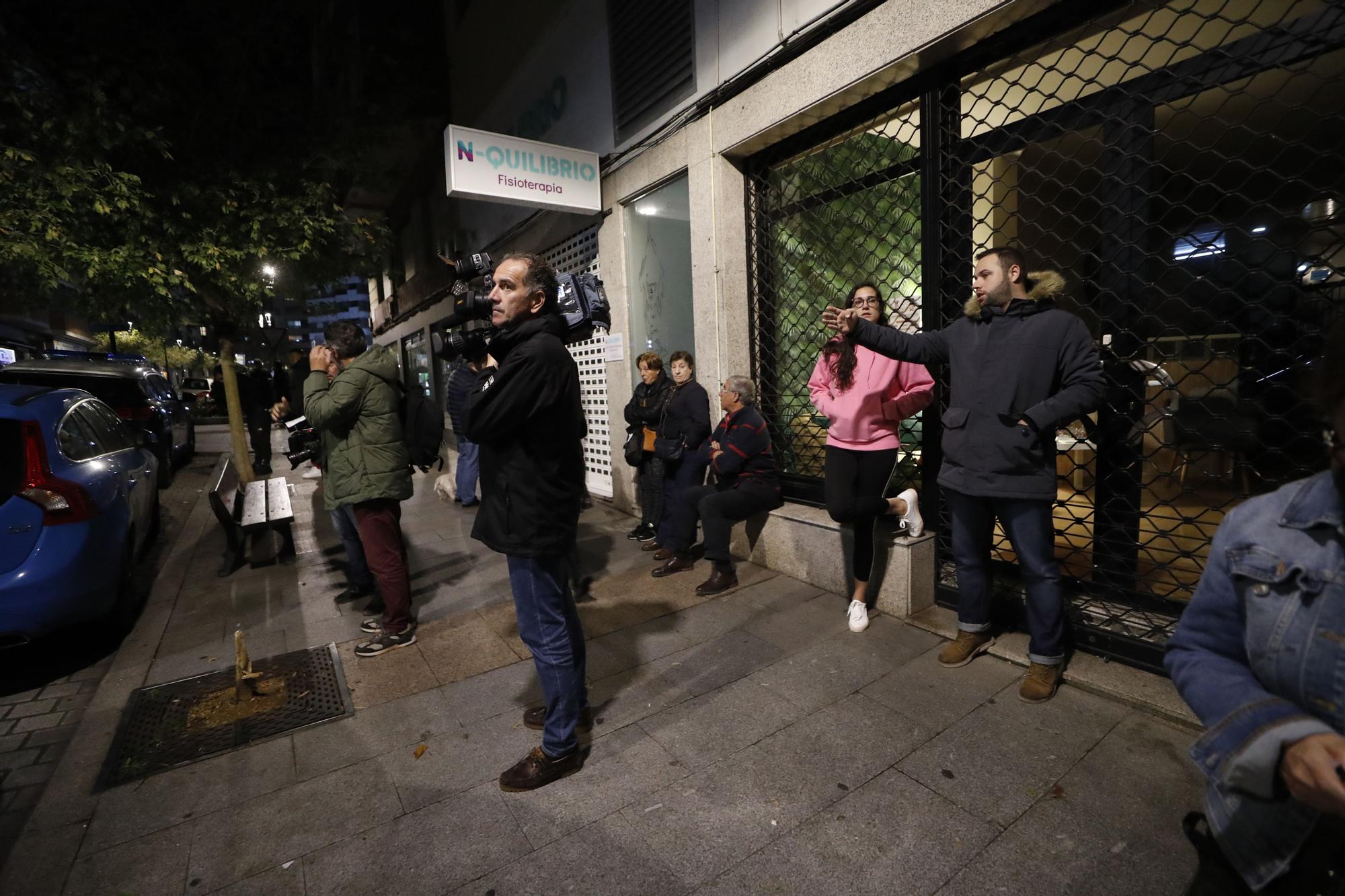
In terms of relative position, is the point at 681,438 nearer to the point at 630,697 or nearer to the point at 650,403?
the point at 650,403

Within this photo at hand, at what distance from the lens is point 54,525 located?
3.65 m

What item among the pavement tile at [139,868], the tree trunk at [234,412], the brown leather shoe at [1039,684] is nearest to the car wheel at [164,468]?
the tree trunk at [234,412]

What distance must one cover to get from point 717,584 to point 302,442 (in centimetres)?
332

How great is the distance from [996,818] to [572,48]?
28.6 feet

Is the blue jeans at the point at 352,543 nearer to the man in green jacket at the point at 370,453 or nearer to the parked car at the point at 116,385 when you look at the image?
the man in green jacket at the point at 370,453

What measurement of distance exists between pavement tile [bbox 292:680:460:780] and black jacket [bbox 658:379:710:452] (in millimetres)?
2731

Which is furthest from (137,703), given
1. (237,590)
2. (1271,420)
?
(1271,420)

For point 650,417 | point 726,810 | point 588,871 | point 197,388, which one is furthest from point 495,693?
point 197,388

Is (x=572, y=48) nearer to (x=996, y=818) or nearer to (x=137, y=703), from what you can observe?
(x=137, y=703)

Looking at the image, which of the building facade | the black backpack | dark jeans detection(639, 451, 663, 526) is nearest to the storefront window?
the building facade

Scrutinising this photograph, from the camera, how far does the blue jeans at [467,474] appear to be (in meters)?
7.68

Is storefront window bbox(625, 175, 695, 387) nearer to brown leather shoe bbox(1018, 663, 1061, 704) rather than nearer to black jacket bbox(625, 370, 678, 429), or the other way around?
black jacket bbox(625, 370, 678, 429)

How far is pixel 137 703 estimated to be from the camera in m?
3.40

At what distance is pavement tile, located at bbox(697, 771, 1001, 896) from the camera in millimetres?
2043
